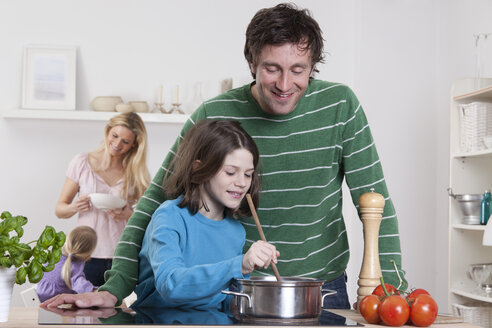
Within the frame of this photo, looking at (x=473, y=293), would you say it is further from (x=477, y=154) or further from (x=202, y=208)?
(x=202, y=208)

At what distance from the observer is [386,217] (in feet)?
4.77

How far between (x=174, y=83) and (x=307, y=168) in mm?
3184

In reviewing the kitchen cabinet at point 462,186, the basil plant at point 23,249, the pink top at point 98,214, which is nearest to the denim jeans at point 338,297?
the basil plant at point 23,249

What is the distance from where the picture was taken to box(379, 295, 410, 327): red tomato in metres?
1.14

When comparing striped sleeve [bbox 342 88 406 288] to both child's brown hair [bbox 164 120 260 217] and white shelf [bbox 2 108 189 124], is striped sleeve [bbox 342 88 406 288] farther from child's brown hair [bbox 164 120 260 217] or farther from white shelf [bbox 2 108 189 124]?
white shelf [bbox 2 108 189 124]

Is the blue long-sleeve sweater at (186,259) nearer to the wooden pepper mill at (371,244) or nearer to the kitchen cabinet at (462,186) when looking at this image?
the wooden pepper mill at (371,244)

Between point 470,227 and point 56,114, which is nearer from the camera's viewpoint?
point 470,227

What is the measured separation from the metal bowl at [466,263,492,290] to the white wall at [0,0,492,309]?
1.05 m

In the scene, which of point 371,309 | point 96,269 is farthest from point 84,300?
point 96,269

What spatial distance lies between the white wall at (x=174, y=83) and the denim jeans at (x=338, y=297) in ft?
9.94

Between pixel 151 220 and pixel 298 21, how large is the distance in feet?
1.84

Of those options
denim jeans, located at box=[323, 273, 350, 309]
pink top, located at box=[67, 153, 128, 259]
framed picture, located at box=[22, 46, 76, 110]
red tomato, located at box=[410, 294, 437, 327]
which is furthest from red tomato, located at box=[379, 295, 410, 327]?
framed picture, located at box=[22, 46, 76, 110]

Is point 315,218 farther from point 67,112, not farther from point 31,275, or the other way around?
point 67,112

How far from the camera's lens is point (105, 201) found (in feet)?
11.7
